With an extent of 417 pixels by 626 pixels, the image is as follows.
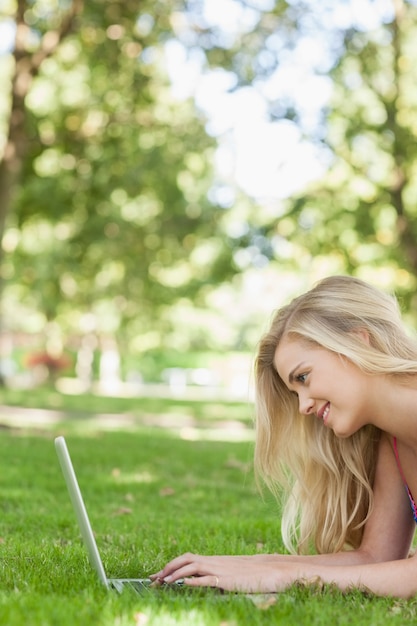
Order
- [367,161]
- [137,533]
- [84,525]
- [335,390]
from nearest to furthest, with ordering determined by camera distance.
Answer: [84,525], [335,390], [137,533], [367,161]

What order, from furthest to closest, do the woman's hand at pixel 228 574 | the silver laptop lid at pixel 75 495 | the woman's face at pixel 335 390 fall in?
the woman's face at pixel 335 390, the woman's hand at pixel 228 574, the silver laptop lid at pixel 75 495

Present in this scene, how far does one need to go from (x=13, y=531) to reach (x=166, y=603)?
237 centimetres

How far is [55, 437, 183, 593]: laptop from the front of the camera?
333 cm

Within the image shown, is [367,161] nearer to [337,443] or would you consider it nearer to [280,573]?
[337,443]

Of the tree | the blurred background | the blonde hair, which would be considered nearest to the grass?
the blonde hair

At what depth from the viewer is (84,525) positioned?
3.48 metres

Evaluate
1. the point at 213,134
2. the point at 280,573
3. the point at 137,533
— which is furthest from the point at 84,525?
the point at 213,134

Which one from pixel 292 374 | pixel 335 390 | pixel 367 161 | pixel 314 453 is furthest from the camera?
pixel 367 161

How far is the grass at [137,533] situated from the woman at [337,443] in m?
0.11

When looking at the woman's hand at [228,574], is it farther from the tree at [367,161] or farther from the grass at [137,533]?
the tree at [367,161]

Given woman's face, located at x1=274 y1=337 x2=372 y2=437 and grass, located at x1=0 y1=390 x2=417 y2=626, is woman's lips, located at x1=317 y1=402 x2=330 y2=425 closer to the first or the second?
woman's face, located at x1=274 y1=337 x2=372 y2=437

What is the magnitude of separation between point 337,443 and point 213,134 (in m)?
13.9

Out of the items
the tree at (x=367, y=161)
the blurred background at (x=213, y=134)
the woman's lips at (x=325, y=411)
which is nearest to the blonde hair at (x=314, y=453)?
the woman's lips at (x=325, y=411)

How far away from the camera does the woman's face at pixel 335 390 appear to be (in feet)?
12.4
